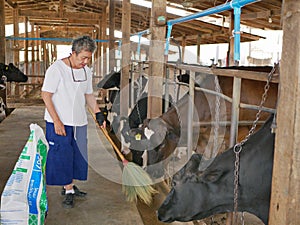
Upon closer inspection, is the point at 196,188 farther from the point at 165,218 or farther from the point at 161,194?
the point at 161,194

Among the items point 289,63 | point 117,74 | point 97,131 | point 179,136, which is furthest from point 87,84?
point 117,74

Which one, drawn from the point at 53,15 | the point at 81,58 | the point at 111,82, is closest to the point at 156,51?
the point at 81,58

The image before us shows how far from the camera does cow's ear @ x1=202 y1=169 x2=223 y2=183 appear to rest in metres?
1.76

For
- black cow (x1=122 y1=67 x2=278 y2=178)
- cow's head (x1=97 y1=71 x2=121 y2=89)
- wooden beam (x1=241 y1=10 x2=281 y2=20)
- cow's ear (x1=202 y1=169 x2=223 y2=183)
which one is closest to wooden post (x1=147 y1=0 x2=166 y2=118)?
black cow (x1=122 y1=67 x2=278 y2=178)

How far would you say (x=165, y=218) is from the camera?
1845 mm

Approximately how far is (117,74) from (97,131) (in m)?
1.75

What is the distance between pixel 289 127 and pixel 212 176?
1.66 feet

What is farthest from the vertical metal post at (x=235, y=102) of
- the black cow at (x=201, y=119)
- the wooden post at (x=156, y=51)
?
the wooden post at (x=156, y=51)

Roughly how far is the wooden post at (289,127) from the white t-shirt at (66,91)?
2108mm

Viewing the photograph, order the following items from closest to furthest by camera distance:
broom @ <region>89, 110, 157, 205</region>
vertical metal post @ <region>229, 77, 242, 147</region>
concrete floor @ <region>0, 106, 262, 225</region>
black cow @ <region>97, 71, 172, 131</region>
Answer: vertical metal post @ <region>229, 77, 242, 147</region> → concrete floor @ <region>0, 106, 262, 225</region> → broom @ <region>89, 110, 157, 205</region> → black cow @ <region>97, 71, 172, 131</region>

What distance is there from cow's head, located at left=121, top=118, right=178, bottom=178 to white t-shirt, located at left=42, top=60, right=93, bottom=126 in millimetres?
668

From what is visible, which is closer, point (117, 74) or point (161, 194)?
point (161, 194)

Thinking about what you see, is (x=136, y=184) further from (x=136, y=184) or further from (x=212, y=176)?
(x=212, y=176)

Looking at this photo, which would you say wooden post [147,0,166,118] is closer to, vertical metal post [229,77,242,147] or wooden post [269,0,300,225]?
vertical metal post [229,77,242,147]
